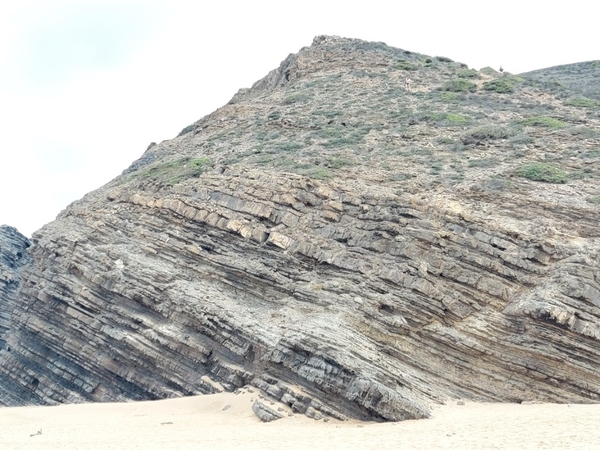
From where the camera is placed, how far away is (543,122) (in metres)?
26.4

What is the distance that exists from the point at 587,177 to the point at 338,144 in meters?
11.2

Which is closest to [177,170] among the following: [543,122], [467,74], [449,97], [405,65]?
[449,97]

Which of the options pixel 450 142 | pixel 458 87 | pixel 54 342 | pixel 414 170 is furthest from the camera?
pixel 458 87

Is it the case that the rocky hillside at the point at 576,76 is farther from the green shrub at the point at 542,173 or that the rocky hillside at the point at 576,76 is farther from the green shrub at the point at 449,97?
the green shrub at the point at 542,173

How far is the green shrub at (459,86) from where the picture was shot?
1331 inches

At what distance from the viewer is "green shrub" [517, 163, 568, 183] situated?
67.4 feet

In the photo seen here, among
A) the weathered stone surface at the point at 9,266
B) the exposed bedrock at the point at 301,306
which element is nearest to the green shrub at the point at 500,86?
the exposed bedrock at the point at 301,306

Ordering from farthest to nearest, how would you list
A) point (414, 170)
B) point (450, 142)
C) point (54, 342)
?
point (450, 142) < point (414, 170) < point (54, 342)

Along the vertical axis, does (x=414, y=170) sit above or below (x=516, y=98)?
below

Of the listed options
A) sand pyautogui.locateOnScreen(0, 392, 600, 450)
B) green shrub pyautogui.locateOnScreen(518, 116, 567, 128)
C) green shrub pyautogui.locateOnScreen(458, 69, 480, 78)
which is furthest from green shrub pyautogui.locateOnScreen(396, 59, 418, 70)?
sand pyautogui.locateOnScreen(0, 392, 600, 450)

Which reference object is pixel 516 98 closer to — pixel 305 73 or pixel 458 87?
pixel 458 87

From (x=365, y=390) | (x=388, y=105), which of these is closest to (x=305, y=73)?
(x=388, y=105)

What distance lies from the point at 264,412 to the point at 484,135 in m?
17.9

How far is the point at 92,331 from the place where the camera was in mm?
19859
